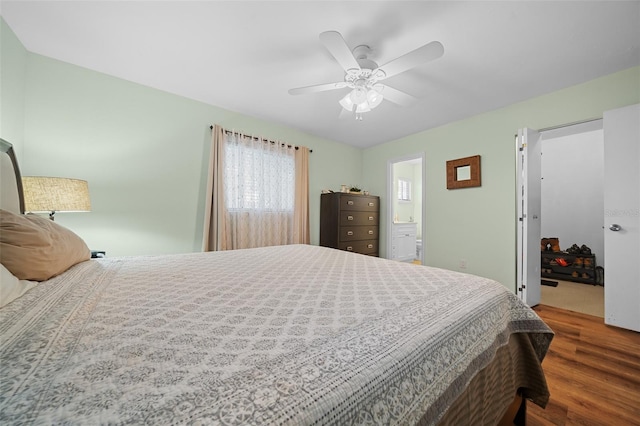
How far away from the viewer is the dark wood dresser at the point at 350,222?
148 inches

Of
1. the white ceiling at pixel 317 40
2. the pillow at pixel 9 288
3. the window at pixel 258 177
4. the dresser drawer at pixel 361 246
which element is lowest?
the dresser drawer at pixel 361 246

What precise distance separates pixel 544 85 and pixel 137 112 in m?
4.34

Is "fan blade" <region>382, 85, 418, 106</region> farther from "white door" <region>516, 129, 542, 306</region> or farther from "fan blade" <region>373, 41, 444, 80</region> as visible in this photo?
"white door" <region>516, 129, 542, 306</region>

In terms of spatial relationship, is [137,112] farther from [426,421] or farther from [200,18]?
[426,421]

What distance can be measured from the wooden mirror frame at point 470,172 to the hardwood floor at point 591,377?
5.91 ft

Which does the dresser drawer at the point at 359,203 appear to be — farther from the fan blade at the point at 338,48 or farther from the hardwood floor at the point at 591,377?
the hardwood floor at the point at 591,377

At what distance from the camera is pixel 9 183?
1.31 m

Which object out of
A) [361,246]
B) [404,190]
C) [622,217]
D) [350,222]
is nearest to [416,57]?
[622,217]

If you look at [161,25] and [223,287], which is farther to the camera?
[161,25]

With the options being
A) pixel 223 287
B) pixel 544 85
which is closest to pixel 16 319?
pixel 223 287

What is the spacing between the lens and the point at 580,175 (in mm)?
Result: 4281

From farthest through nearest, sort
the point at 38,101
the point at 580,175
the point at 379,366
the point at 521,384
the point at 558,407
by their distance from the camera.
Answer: the point at 580,175 → the point at 38,101 → the point at 558,407 → the point at 521,384 → the point at 379,366

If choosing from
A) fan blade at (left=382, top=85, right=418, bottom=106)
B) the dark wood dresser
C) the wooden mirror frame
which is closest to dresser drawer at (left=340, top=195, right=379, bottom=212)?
the dark wood dresser

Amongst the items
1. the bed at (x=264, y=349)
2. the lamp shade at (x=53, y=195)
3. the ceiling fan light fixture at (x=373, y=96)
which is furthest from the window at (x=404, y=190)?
the lamp shade at (x=53, y=195)
